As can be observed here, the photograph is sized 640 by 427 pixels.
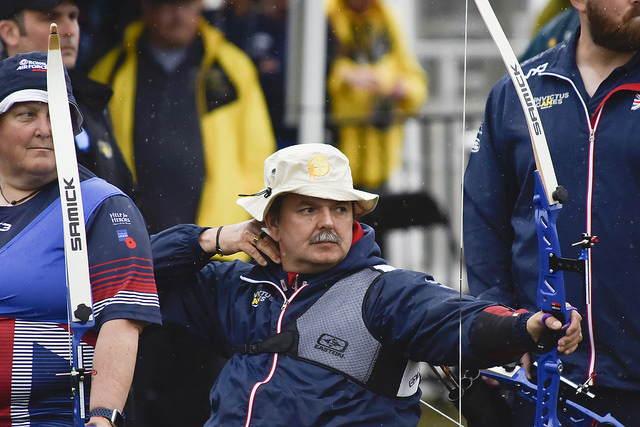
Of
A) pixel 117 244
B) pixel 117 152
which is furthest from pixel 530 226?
pixel 117 152

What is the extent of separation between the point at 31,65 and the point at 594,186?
163 cm

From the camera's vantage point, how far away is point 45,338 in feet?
8.59

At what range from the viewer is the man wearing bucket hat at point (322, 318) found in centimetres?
261

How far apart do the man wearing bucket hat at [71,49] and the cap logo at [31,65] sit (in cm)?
94

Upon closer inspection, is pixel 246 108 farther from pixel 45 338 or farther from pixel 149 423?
pixel 45 338

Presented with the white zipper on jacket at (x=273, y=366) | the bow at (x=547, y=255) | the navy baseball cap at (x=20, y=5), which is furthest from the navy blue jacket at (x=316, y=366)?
the navy baseball cap at (x=20, y=5)

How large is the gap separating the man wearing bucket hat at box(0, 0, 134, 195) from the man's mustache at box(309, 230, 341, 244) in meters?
1.17

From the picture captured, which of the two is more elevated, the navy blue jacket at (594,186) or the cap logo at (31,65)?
the cap logo at (31,65)

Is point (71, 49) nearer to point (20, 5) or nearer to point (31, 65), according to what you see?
point (20, 5)

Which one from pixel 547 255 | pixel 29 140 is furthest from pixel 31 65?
pixel 547 255

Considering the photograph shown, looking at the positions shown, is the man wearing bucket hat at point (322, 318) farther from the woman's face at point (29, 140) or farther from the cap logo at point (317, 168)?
the woman's face at point (29, 140)

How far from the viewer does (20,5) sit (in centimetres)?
379

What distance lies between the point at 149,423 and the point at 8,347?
5.67 ft

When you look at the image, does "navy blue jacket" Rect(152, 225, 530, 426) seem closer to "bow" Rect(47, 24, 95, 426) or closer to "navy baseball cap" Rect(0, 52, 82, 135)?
"bow" Rect(47, 24, 95, 426)
